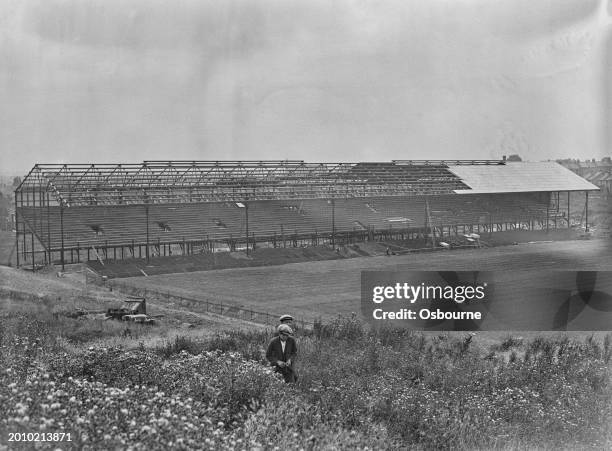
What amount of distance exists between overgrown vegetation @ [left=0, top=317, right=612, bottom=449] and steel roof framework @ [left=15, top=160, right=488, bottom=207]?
29.8 ft

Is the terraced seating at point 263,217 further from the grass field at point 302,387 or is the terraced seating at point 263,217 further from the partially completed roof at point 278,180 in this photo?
the grass field at point 302,387

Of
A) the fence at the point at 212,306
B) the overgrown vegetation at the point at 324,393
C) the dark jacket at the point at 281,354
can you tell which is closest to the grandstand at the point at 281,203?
the fence at the point at 212,306

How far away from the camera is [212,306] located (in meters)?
14.8

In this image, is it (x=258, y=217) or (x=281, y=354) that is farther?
(x=258, y=217)

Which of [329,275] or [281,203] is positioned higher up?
[281,203]

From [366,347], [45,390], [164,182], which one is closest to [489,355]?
[366,347]

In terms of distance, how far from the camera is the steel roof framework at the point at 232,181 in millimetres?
19281

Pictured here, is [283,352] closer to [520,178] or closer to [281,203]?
[281,203]

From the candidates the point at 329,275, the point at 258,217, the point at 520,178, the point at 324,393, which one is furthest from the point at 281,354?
the point at 520,178

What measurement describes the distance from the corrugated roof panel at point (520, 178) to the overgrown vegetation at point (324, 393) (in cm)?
966

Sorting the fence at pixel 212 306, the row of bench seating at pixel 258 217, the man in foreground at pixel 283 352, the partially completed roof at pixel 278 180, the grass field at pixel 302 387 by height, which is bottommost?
the fence at pixel 212 306

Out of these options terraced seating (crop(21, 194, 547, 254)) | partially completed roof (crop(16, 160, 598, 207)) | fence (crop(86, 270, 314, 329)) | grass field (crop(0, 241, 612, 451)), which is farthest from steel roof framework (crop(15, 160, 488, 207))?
grass field (crop(0, 241, 612, 451))

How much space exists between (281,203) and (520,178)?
24.6 feet

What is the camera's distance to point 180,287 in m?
17.8
